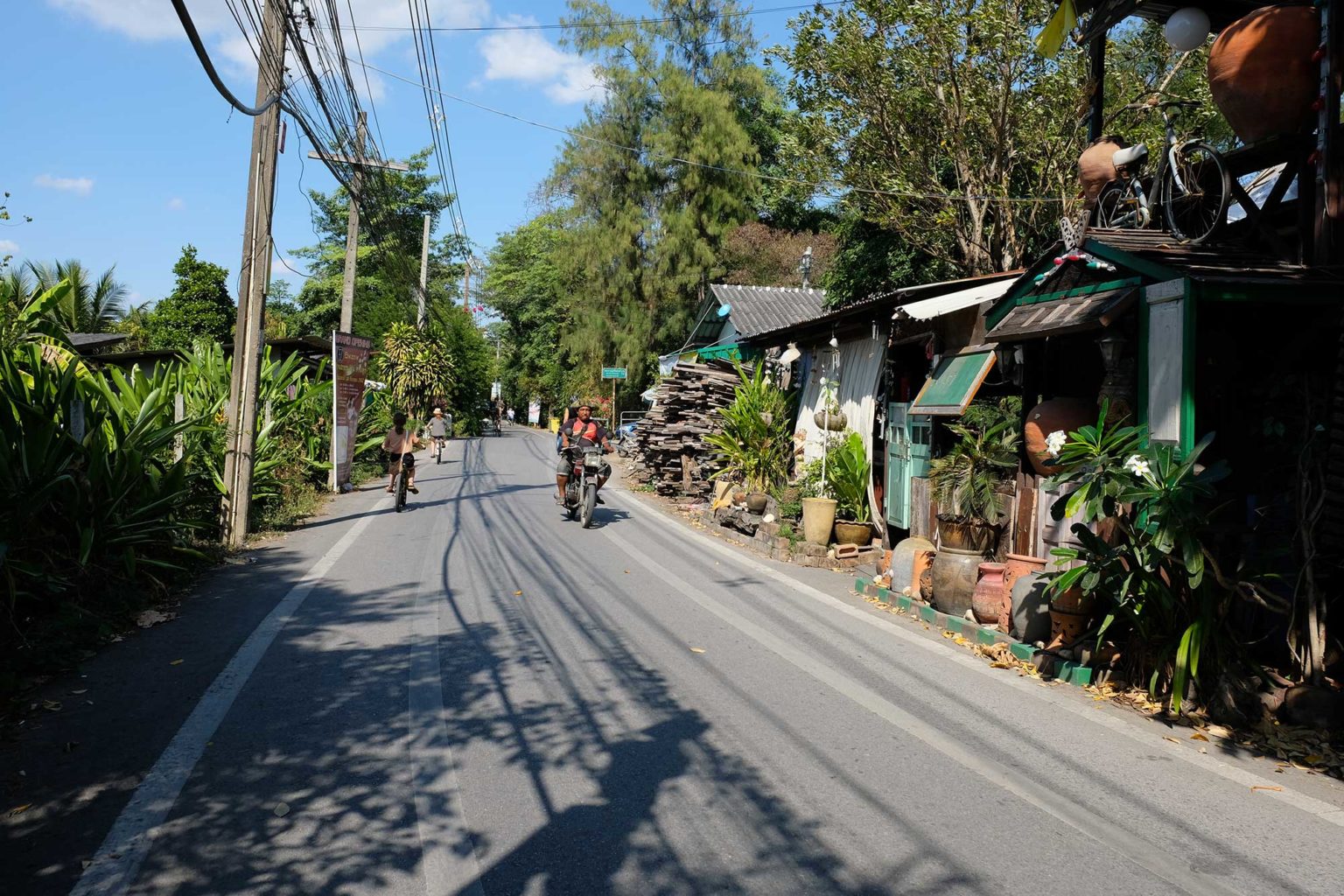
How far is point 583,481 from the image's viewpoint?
1550 centimetres

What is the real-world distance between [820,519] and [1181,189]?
6243 mm

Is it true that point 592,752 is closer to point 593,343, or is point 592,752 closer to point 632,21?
point 593,343

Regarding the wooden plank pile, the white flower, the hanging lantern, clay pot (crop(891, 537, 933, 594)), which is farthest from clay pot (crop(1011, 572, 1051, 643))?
the wooden plank pile

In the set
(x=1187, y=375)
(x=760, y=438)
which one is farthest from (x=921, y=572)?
(x=760, y=438)

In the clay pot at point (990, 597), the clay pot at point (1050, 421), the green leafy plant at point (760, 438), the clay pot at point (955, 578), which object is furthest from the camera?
the green leafy plant at point (760, 438)

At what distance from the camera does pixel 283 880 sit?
3.75 m

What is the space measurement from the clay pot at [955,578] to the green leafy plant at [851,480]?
4109mm

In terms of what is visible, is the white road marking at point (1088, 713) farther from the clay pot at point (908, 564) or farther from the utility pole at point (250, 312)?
the utility pole at point (250, 312)

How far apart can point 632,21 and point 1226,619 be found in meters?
39.9

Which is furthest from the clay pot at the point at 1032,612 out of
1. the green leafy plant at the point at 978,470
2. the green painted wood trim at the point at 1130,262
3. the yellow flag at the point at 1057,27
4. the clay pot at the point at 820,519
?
the yellow flag at the point at 1057,27

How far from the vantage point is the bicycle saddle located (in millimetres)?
8836

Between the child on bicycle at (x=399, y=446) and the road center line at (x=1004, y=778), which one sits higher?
the child on bicycle at (x=399, y=446)

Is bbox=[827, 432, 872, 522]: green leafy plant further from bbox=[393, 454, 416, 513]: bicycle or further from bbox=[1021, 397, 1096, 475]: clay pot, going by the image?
bbox=[393, 454, 416, 513]: bicycle

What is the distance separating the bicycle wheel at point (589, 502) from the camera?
50.0ft
